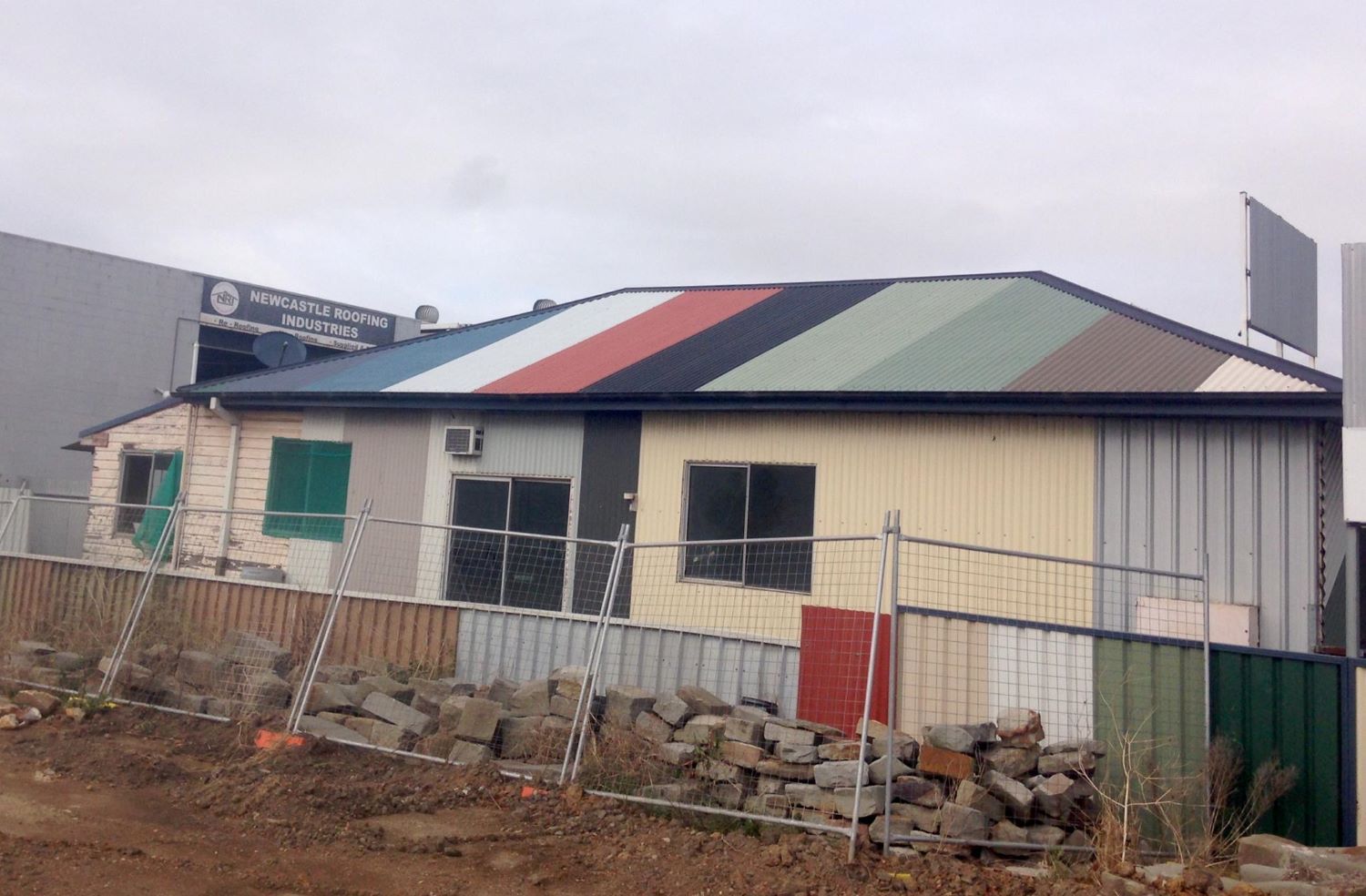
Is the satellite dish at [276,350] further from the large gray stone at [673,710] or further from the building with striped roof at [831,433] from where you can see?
the large gray stone at [673,710]

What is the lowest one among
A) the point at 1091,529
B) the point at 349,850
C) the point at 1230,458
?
the point at 349,850

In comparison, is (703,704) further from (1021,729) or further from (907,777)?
(1021,729)

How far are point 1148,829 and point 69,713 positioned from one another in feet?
28.0

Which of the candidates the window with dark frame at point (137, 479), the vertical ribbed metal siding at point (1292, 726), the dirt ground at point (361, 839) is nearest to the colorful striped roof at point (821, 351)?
the window with dark frame at point (137, 479)

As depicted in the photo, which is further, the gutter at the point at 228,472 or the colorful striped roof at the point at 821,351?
the gutter at the point at 228,472

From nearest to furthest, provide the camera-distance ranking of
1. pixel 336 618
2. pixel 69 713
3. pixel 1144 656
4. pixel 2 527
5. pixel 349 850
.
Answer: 1. pixel 349 850
2. pixel 1144 656
3. pixel 69 713
4. pixel 336 618
5. pixel 2 527

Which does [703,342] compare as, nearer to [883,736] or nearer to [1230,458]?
[1230,458]

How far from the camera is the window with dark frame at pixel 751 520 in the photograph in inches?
503

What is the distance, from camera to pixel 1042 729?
8070 millimetres

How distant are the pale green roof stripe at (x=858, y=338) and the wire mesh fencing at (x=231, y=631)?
479cm

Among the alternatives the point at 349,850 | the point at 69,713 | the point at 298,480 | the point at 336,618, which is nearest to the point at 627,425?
the point at 336,618

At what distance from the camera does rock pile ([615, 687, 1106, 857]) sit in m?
7.38

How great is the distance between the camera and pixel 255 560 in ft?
55.3

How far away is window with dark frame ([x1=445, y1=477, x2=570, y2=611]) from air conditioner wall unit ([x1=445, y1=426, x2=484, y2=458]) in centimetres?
36
